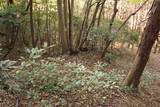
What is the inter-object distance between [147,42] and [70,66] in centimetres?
176

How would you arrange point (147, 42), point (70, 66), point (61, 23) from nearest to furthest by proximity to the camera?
point (70, 66)
point (147, 42)
point (61, 23)

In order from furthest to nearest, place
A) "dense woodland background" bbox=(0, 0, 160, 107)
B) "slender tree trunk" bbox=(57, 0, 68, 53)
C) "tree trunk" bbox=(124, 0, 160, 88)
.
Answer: "slender tree trunk" bbox=(57, 0, 68, 53), "tree trunk" bbox=(124, 0, 160, 88), "dense woodland background" bbox=(0, 0, 160, 107)

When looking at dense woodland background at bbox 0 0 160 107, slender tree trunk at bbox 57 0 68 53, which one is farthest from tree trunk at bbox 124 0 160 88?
slender tree trunk at bbox 57 0 68 53

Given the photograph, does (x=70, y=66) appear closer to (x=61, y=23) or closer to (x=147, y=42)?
(x=147, y=42)

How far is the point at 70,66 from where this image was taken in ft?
10.8

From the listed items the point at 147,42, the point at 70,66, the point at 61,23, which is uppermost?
the point at 61,23

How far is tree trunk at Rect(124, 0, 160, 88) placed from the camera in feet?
12.0

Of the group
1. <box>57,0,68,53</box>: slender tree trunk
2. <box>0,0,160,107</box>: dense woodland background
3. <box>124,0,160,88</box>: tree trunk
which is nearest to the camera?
<box>0,0,160,107</box>: dense woodland background

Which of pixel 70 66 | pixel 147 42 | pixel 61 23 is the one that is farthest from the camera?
pixel 61 23

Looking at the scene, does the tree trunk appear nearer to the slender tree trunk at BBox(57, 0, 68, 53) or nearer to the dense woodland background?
the dense woodland background

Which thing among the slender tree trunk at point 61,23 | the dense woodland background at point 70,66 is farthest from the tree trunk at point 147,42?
the slender tree trunk at point 61,23

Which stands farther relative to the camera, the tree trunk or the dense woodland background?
the tree trunk

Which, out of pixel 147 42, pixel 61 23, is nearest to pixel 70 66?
pixel 147 42

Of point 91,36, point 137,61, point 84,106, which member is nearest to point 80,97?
point 84,106
